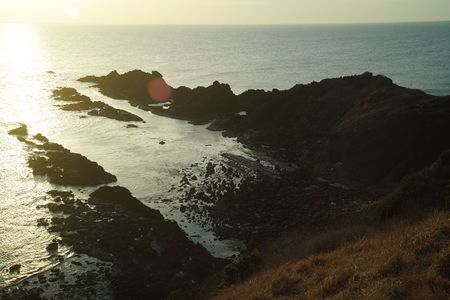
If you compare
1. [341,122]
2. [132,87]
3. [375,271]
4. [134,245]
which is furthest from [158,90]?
[375,271]

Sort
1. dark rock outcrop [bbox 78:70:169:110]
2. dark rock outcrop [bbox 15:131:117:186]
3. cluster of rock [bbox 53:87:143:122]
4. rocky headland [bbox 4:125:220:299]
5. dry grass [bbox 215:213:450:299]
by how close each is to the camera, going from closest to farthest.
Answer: dry grass [bbox 215:213:450:299] → rocky headland [bbox 4:125:220:299] → dark rock outcrop [bbox 15:131:117:186] → cluster of rock [bbox 53:87:143:122] → dark rock outcrop [bbox 78:70:169:110]

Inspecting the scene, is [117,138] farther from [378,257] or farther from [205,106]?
[378,257]

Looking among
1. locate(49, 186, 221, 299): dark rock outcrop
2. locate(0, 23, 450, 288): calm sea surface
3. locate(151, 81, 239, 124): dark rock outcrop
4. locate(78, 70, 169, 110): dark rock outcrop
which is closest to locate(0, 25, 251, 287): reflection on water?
locate(0, 23, 450, 288): calm sea surface

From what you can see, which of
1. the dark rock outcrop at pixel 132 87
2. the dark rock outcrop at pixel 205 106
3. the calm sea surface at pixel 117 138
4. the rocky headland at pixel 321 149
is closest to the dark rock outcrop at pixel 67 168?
the calm sea surface at pixel 117 138

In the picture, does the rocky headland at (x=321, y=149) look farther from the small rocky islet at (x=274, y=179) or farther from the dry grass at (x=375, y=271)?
the dry grass at (x=375, y=271)

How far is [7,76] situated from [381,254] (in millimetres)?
160343

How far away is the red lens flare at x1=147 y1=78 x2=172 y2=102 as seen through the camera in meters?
105

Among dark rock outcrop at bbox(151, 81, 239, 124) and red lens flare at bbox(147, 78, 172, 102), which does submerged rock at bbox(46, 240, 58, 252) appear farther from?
red lens flare at bbox(147, 78, 172, 102)

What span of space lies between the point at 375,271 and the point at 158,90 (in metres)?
97.2

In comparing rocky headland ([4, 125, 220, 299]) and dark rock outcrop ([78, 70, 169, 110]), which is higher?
dark rock outcrop ([78, 70, 169, 110])

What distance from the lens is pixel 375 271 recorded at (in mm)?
17500

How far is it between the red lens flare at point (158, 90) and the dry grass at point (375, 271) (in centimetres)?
8509

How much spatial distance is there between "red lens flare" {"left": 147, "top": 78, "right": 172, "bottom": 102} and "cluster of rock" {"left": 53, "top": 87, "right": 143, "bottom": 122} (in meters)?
14.4

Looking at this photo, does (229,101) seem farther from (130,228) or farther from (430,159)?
(130,228)
